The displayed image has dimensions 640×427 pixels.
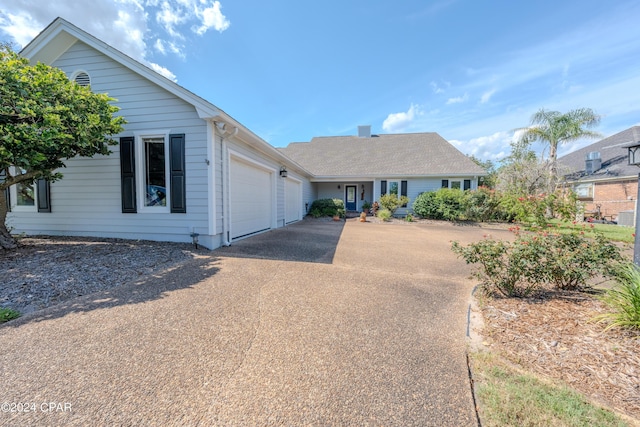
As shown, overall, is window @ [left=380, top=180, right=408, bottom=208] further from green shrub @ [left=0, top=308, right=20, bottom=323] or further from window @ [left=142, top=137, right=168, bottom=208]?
green shrub @ [left=0, top=308, right=20, bottom=323]

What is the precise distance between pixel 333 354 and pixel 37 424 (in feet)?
6.36

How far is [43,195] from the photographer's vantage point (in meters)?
7.00

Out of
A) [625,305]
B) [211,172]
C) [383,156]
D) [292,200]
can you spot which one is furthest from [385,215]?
[625,305]

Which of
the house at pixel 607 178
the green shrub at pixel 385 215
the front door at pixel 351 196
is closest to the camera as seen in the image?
the green shrub at pixel 385 215

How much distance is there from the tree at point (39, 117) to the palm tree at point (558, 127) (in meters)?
21.2

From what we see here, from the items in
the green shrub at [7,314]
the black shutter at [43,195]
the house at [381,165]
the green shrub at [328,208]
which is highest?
the house at [381,165]

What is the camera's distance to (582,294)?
11.9 ft

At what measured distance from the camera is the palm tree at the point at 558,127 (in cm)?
1594

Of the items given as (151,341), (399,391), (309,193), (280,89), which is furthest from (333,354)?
(309,193)

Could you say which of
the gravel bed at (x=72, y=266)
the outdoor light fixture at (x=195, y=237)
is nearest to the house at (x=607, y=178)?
the outdoor light fixture at (x=195, y=237)

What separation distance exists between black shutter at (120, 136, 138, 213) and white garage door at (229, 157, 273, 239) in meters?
2.34

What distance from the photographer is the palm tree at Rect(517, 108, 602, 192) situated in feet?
52.3

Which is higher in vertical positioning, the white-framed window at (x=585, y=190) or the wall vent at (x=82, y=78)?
the wall vent at (x=82, y=78)

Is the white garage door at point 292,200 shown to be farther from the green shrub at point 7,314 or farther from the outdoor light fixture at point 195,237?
the green shrub at point 7,314
